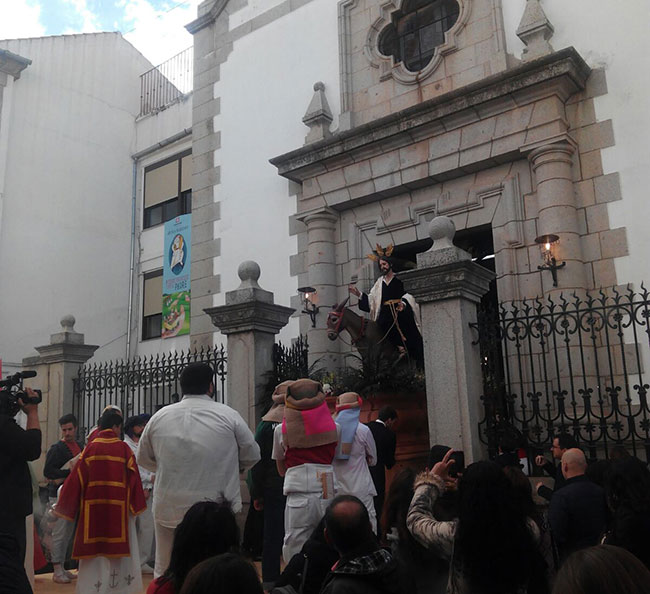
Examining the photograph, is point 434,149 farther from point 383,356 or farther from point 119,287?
point 119,287

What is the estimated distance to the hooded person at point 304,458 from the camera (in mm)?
5465

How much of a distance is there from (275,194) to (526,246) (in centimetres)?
498

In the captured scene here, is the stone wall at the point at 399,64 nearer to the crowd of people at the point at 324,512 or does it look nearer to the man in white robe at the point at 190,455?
the crowd of people at the point at 324,512

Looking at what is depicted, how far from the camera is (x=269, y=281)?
12812 millimetres

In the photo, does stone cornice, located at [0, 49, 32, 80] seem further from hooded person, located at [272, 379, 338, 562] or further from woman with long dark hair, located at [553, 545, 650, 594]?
woman with long dark hair, located at [553, 545, 650, 594]

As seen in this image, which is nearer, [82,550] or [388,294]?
[82,550]

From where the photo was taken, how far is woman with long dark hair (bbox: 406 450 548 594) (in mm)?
3100

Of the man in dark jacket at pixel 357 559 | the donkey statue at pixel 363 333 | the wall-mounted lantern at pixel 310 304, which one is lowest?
the man in dark jacket at pixel 357 559

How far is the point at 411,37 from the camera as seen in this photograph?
1217cm

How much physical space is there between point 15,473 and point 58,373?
7908 millimetres

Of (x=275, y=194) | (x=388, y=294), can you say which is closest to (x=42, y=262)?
(x=275, y=194)

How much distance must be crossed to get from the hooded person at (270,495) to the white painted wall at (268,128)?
569cm

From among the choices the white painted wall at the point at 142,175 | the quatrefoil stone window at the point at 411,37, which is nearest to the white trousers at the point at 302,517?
the quatrefoil stone window at the point at 411,37

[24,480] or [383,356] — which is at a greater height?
[383,356]
